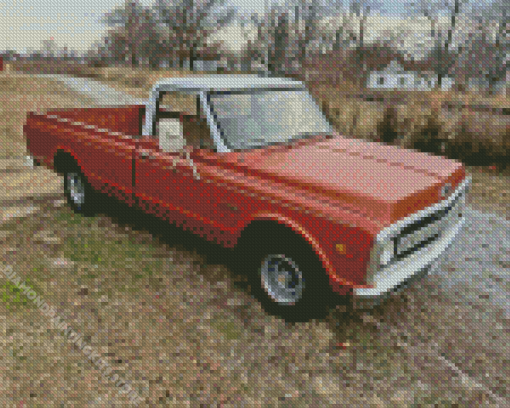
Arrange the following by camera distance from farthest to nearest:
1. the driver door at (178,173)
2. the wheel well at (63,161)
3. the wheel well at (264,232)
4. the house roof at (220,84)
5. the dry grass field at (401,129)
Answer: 1. the dry grass field at (401,129)
2. the wheel well at (63,161)
3. the house roof at (220,84)
4. the driver door at (178,173)
5. the wheel well at (264,232)

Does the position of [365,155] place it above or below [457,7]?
below

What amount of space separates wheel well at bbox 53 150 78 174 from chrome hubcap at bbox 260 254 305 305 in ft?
10.6

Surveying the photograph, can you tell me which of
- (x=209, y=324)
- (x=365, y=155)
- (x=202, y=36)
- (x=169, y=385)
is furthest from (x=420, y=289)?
(x=202, y=36)

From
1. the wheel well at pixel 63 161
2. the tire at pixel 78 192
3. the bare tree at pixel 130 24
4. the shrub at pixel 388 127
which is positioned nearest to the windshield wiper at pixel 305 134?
the tire at pixel 78 192

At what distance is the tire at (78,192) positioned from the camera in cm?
596

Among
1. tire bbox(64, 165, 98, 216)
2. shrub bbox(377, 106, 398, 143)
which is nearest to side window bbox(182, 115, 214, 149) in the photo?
tire bbox(64, 165, 98, 216)

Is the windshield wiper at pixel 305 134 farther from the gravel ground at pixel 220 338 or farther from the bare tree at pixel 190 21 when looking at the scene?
the bare tree at pixel 190 21

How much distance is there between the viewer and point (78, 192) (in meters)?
6.19

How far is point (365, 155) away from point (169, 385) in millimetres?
2617

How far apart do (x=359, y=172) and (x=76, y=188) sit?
406 cm

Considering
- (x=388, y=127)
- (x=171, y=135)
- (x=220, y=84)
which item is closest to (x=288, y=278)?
(x=171, y=135)

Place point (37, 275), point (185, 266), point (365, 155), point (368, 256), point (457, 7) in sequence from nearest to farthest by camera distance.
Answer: point (368, 256) < point (365, 155) < point (37, 275) < point (185, 266) < point (457, 7)

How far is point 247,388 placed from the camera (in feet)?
10.6

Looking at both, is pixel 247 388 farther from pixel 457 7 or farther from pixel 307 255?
pixel 457 7
